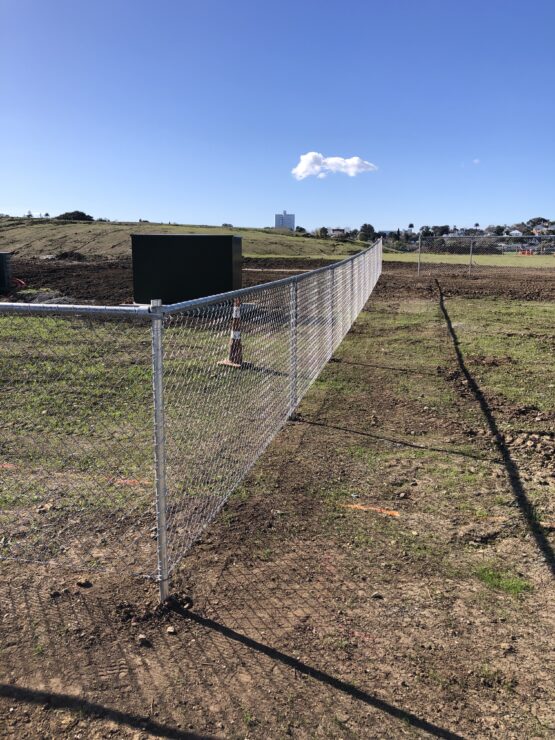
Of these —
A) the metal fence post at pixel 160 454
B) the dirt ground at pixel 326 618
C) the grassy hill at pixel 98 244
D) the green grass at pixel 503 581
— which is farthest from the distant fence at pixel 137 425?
the grassy hill at pixel 98 244

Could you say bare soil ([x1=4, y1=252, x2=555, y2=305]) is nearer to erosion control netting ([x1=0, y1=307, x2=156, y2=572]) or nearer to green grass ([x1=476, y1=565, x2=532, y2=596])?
erosion control netting ([x1=0, y1=307, x2=156, y2=572])

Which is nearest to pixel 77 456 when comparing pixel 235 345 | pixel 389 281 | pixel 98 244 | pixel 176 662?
pixel 176 662

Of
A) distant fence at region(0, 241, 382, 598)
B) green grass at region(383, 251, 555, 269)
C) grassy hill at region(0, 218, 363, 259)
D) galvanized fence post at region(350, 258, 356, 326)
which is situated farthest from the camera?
grassy hill at region(0, 218, 363, 259)

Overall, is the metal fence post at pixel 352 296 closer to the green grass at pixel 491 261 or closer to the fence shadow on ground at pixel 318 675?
the fence shadow on ground at pixel 318 675

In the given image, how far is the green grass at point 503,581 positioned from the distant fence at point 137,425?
1.79 meters

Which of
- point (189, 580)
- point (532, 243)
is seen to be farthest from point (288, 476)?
point (532, 243)

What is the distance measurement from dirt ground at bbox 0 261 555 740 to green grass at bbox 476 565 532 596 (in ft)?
0.04

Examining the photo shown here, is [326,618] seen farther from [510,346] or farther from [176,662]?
[510,346]

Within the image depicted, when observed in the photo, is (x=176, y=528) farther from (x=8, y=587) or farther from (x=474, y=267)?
(x=474, y=267)

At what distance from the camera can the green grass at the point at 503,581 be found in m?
3.32

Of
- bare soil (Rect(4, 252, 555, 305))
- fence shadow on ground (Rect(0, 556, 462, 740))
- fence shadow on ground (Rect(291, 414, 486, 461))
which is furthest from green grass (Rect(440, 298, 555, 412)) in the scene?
fence shadow on ground (Rect(0, 556, 462, 740))

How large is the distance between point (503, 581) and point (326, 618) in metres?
1.12

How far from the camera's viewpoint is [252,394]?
6.32 metres

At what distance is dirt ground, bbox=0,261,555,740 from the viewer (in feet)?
8.00
